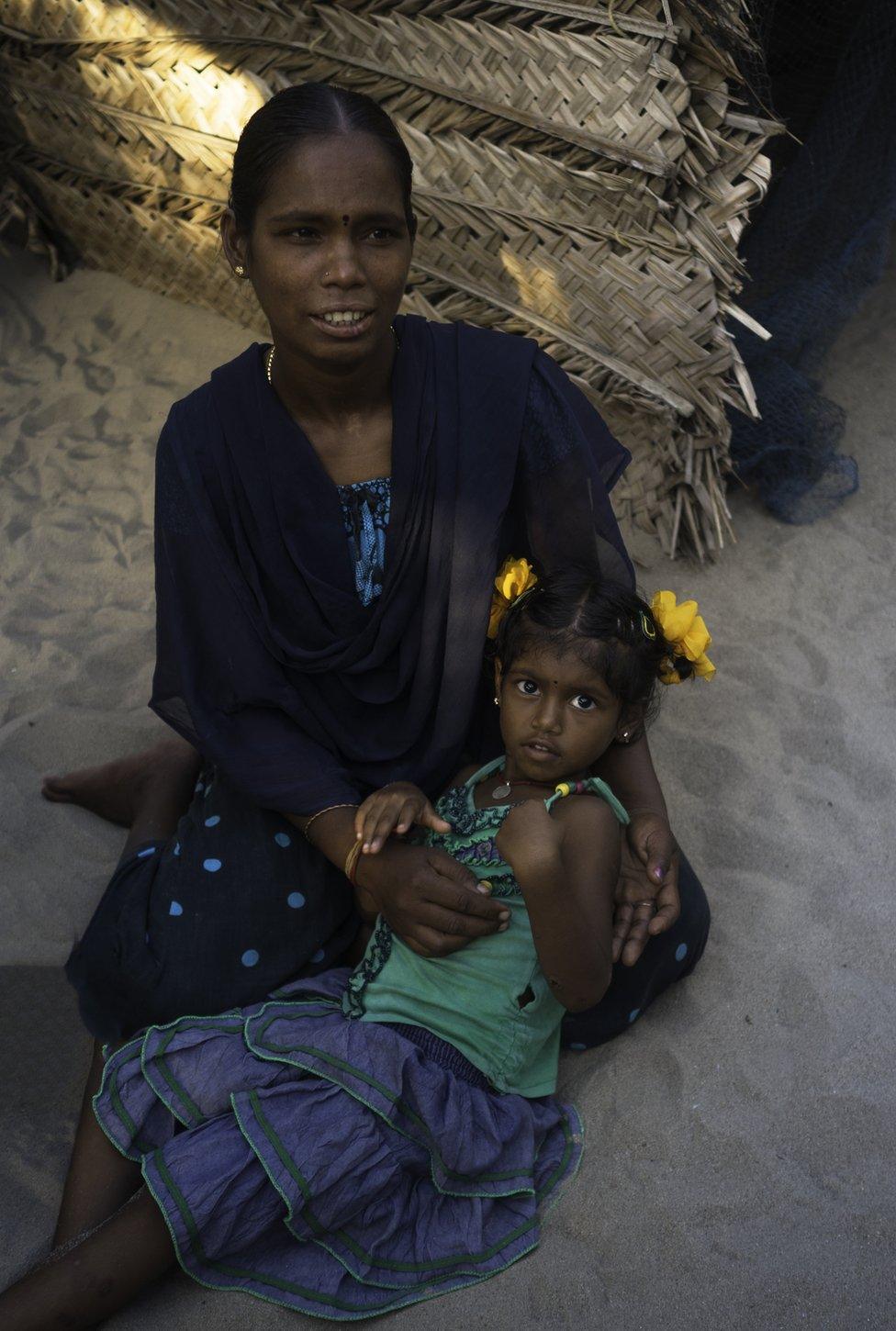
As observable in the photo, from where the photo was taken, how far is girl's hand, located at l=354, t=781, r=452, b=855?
1880 mm

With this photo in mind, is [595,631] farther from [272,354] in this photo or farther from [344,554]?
[272,354]

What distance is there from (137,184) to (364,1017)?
10.7 ft

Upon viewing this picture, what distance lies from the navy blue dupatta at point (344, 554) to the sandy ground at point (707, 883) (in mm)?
660

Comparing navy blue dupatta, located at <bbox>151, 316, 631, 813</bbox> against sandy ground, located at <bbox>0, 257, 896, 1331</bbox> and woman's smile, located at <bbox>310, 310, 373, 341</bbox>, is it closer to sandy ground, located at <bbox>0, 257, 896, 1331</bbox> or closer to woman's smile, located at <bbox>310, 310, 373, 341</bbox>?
woman's smile, located at <bbox>310, 310, 373, 341</bbox>

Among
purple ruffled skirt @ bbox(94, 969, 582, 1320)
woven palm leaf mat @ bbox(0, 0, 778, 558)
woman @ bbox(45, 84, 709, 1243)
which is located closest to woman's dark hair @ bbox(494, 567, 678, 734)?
woman @ bbox(45, 84, 709, 1243)

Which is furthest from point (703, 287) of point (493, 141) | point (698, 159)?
point (493, 141)

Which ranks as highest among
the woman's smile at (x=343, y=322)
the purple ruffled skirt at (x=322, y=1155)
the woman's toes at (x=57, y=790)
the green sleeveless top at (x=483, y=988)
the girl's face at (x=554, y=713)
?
the woman's smile at (x=343, y=322)

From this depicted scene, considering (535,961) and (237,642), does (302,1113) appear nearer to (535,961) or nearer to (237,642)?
(535,961)

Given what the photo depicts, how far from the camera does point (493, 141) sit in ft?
10.9

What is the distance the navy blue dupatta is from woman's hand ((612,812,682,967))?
37 centimetres

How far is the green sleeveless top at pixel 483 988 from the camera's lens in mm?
1887

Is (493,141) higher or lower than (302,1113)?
higher

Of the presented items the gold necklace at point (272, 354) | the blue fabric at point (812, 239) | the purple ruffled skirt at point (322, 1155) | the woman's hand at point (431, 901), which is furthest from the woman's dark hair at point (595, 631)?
the blue fabric at point (812, 239)

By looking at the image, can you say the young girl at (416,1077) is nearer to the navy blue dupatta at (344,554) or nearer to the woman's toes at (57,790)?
the navy blue dupatta at (344,554)
